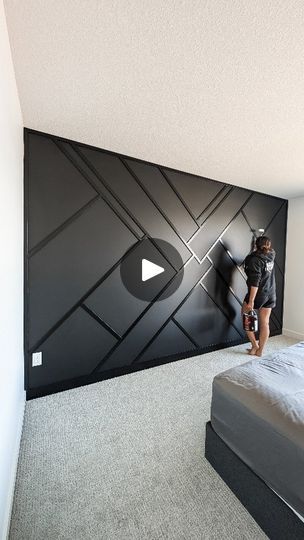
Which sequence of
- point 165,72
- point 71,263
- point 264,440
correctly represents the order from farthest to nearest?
point 71,263 → point 165,72 → point 264,440

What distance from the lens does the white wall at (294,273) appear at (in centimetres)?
362

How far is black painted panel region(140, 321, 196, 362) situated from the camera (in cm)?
260

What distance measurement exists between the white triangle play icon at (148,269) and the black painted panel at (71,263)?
292 millimetres

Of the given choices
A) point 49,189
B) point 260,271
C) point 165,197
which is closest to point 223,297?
point 260,271

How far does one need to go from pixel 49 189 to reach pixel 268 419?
7.31 feet

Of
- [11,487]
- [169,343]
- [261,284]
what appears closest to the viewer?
[11,487]

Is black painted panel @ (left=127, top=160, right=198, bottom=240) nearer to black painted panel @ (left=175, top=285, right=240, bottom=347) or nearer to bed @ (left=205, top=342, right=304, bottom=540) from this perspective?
black painted panel @ (left=175, top=285, right=240, bottom=347)

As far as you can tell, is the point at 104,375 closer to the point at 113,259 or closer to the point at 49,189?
the point at 113,259

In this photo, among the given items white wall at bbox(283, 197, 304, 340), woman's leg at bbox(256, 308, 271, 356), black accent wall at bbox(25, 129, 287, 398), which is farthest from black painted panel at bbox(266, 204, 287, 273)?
woman's leg at bbox(256, 308, 271, 356)

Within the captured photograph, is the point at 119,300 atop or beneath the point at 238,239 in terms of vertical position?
beneath

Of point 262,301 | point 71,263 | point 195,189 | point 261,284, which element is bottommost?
point 262,301

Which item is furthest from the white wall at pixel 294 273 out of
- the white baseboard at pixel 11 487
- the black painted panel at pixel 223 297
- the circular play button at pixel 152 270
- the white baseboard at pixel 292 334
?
the white baseboard at pixel 11 487

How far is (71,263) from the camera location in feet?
6.97

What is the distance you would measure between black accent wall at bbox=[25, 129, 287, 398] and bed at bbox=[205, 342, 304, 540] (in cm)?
129
